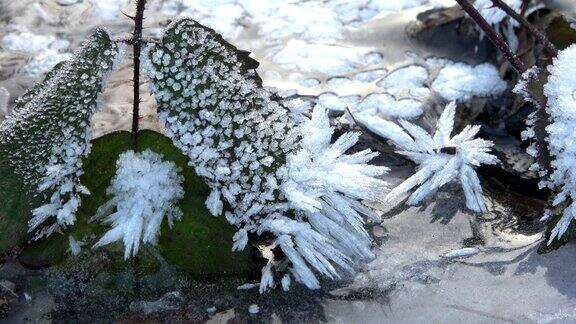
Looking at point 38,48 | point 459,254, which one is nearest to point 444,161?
point 459,254

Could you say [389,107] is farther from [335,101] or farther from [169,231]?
[169,231]

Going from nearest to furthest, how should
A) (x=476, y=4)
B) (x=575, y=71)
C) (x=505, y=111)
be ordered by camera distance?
(x=575, y=71), (x=505, y=111), (x=476, y=4)

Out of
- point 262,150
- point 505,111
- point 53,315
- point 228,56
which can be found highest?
point 228,56

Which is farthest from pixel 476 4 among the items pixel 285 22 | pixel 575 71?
pixel 575 71

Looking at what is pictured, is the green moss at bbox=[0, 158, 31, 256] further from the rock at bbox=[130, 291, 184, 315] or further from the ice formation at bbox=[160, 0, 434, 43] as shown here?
the ice formation at bbox=[160, 0, 434, 43]

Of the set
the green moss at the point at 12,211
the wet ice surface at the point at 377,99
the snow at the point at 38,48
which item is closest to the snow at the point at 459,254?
the wet ice surface at the point at 377,99

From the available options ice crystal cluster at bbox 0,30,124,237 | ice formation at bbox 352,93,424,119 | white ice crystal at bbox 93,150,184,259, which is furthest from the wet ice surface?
ice crystal cluster at bbox 0,30,124,237

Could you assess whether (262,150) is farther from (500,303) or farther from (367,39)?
(367,39)
